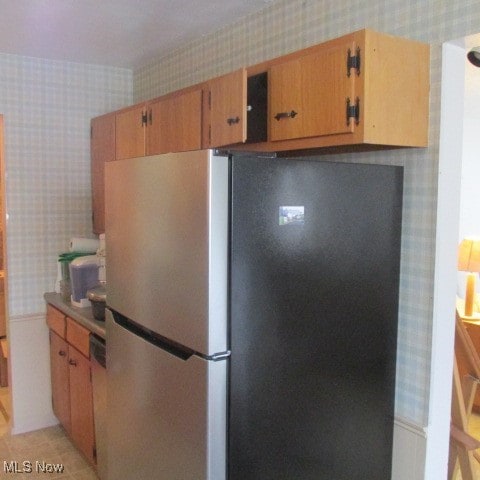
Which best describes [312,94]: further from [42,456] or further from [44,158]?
[42,456]

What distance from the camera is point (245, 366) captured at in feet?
4.67

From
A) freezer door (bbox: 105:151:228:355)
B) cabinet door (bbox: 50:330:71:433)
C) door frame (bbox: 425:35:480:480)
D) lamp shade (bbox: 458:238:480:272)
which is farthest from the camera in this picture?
lamp shade (bbox: 458:238:480:272)

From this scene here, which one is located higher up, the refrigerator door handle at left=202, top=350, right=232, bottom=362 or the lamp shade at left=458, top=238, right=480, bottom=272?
the lamp shade at left=458, top=238, right=480, bottom=272

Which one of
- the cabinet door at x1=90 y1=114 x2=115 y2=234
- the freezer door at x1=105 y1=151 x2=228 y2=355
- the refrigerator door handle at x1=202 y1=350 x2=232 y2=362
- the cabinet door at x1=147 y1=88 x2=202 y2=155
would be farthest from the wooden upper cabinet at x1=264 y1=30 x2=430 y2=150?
the cabinet door at x1=90 y1=114 x2=115 y2=234

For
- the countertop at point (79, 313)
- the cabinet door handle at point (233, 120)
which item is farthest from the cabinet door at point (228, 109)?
the countertop at point (79, 313)

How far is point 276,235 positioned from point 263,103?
60 centimetres

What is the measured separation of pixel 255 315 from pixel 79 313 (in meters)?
1.56

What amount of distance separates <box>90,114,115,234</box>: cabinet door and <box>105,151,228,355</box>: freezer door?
1.16m

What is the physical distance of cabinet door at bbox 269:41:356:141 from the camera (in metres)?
1.47

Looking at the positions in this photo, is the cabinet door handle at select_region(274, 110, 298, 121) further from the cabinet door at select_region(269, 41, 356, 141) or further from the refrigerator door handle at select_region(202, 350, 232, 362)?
the refrigerator door handle at select_region(202, 350, 232, 362)

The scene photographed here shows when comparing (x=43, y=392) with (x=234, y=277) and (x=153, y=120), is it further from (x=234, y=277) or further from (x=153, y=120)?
(x=234, y=277)

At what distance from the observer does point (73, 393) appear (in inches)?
110

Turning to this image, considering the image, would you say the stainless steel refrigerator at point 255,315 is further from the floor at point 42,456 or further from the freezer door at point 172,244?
the floor at point 42,456

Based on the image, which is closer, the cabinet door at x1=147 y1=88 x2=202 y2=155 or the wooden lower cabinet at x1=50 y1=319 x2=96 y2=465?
the cabinet door at x1=147 y1=88 x2=202 y2=155
